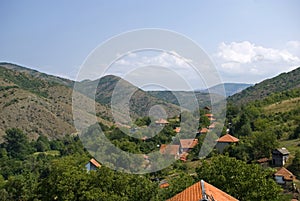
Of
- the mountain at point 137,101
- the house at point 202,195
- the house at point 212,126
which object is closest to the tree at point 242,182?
the house at point 202,195

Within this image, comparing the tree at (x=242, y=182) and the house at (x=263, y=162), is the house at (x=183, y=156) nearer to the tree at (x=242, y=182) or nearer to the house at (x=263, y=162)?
the house at (x=263, y=162)

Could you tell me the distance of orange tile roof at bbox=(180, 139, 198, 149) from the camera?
61.4 meters

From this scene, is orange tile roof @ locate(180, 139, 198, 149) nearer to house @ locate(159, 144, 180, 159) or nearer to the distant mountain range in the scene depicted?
house @ locate(159, 144, 180, 159)

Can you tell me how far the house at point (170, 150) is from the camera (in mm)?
54369

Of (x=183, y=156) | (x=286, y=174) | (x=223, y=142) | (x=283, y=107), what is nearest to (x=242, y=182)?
(x=286, y=174)

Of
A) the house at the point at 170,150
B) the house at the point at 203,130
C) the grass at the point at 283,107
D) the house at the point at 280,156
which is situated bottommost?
the house at the point at 170,150

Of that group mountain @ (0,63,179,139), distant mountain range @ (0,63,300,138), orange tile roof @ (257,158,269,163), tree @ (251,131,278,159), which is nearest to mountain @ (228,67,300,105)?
distant mountain range @ (0,63,300,138)

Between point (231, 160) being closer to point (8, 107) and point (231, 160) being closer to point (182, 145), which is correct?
point (182, 145)

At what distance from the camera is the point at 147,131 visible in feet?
220

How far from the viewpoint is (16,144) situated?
82.1 meters

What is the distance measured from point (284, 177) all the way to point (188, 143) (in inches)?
1057

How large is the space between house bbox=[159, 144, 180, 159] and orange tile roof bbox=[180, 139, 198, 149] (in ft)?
7.12

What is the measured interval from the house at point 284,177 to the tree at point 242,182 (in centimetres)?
1776

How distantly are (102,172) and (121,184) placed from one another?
1503mm
